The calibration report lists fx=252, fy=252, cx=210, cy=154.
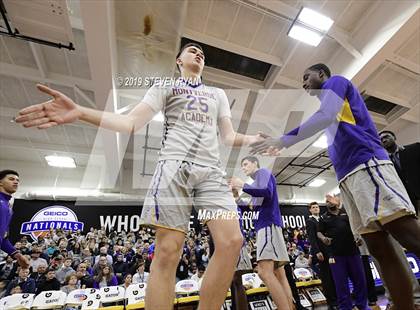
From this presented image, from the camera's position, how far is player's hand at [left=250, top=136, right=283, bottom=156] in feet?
4.93

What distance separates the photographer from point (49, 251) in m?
7.49

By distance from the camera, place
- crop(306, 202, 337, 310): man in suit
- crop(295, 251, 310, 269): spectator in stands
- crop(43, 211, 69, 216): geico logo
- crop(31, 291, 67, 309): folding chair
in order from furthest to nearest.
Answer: crop(43, 211, 69, 216): geico logo
crop(295, 251, 310, 269): spectator in stands
crop(31, 291, 67, 309): folding chair
crop(306, 202, 337, 310): man in suit

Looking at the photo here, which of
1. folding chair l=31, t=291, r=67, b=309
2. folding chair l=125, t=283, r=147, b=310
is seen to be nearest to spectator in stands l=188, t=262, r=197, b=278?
folding chair l=125, t=283, r=147, b=310

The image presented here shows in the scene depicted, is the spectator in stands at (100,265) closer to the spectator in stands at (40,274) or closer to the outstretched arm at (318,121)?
the spectator in stands at (40,274)

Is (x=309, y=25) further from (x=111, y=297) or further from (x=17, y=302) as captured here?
(x=17, y=302)

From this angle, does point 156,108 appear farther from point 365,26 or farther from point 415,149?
point 365,26

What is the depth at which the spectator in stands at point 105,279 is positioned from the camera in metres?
6.04

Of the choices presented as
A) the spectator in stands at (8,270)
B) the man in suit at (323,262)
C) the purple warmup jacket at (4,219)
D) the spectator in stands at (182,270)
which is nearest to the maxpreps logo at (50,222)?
the spectator in stands at (8,270)

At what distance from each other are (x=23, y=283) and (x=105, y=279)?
1.70m

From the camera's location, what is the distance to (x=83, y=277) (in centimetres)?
614

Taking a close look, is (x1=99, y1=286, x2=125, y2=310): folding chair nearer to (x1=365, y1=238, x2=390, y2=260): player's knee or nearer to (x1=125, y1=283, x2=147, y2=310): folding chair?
(x1=125, y1=283, x2=147, y2=310): folding chair

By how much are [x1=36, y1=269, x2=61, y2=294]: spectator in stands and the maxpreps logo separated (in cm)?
305

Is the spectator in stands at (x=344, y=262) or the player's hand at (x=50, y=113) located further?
the spectator in stands at (x=344, y=262)

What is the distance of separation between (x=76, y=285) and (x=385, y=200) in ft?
21.8
